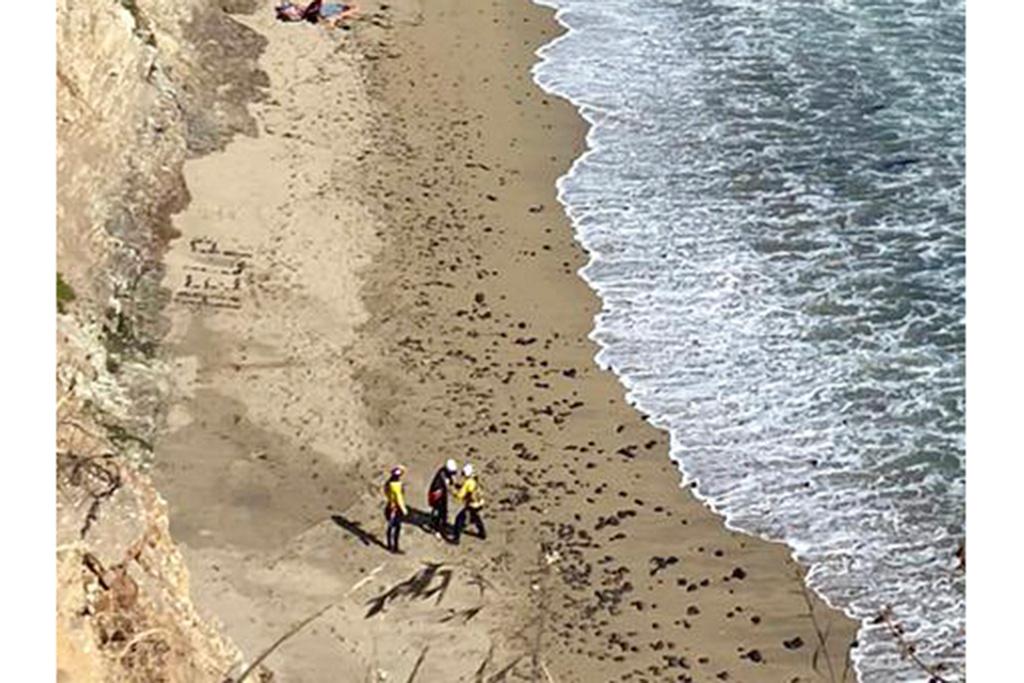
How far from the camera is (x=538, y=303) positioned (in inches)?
1038

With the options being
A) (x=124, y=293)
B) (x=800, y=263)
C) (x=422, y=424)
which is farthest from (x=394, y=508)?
(x=800, y=263)

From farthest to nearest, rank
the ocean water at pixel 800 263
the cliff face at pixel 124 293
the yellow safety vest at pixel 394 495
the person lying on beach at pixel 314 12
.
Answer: the person lying on beach at pixel 314 12, the ocean water at pixel 800 263, the yellow safety vest at pixel 394 495, the cliff face at pixel 124 293

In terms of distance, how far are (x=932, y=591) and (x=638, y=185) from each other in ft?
38.7

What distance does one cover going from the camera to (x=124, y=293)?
2525 centimetres

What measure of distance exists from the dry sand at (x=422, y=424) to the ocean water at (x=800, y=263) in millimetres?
780

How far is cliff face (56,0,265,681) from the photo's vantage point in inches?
536

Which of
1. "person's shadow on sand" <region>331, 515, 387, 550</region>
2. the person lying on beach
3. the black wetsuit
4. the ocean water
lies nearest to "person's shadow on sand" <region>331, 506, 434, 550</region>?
"person's shadow on sand" <region>331, 515, 387, 550</region>

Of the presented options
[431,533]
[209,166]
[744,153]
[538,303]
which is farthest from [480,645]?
[744,153]

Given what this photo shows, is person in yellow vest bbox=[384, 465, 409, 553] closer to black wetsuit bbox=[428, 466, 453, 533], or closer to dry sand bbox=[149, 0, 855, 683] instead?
dry sand bbox=[149, 0, 855, 683]

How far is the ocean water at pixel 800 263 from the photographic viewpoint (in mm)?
21969

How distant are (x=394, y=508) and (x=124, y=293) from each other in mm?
7185

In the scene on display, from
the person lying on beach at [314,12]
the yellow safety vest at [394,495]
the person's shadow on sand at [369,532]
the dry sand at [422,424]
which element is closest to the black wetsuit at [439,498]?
the person's shadow on sand at [369,532]

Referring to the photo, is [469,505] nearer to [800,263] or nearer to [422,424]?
[422,424]

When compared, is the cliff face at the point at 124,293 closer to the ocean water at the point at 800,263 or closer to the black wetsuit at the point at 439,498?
the black wetsuit at the point at 439,498
